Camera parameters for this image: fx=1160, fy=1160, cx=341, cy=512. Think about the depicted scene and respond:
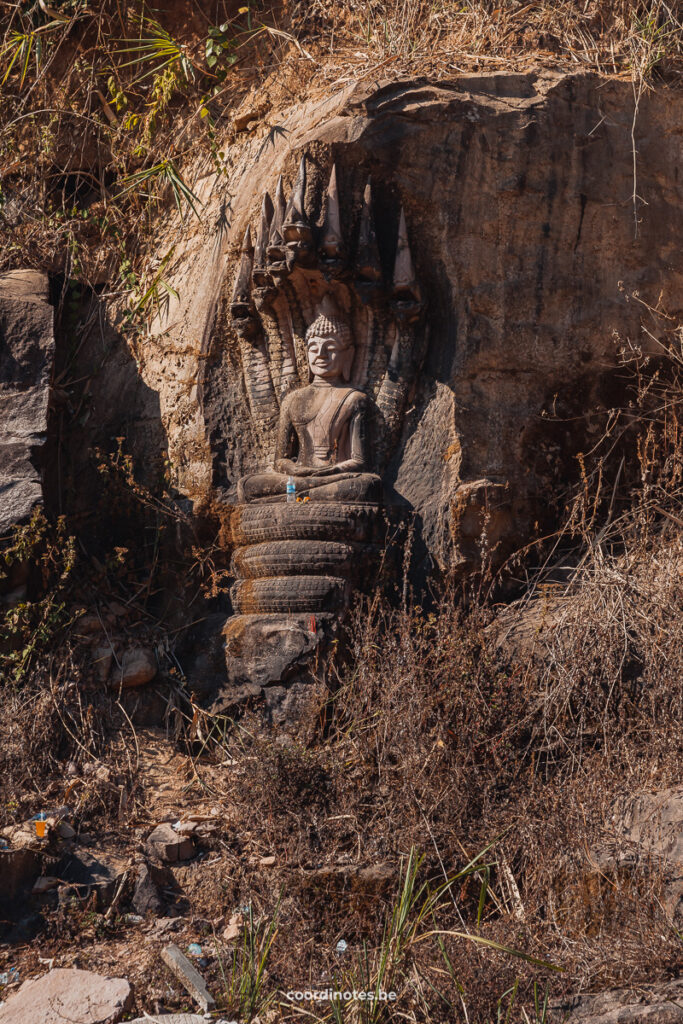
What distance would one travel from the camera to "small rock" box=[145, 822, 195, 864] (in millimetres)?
5352

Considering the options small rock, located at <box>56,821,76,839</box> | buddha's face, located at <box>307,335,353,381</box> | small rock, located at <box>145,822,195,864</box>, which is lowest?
small rock, located at <box>145,822,195,864</box>

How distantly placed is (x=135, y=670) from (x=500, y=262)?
10.6 ft

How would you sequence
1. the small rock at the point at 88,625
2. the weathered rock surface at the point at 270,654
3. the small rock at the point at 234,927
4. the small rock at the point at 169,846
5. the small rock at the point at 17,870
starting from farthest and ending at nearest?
1. the small rock at the point at 88,625
2. the weathered rock surface at the point at 270,654
3. the small rock at the point at 169,846
4. the small rock at the point at 17,870
5. the small rock at the point at 234,927

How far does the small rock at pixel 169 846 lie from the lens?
535 cm

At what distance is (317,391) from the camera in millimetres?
7062

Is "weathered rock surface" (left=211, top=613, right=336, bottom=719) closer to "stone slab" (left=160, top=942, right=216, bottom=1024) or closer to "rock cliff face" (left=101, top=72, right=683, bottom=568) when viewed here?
"rock cliff face" (left=101, top=72, right=683, bottom=568)

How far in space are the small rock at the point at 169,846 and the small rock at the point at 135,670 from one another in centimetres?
133

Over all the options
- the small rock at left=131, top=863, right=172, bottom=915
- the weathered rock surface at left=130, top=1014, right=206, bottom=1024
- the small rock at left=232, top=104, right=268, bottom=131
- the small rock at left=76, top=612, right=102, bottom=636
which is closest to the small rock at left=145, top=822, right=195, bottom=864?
the small rock at left=131, top=863, right=172, bottom=915

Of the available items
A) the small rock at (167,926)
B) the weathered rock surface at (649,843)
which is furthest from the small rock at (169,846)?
the weathered rock surface at (649,843)

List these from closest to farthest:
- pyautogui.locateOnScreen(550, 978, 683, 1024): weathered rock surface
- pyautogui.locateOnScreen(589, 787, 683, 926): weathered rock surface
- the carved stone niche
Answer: pyautogui.locateOnScreen(550, 978, 683, 1024): weathered rock surface → pyautogui.locateOnScreen(589, 787, 683, 926): weathered rock surface → the carved stone niche

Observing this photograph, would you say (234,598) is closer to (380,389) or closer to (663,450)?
(380,389)

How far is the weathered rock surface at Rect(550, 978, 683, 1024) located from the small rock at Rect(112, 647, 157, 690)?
327 centimetres

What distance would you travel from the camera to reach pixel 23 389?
6977 millimetres

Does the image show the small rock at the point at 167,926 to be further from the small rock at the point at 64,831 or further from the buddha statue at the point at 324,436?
the buddha statue at the point at 324,436
